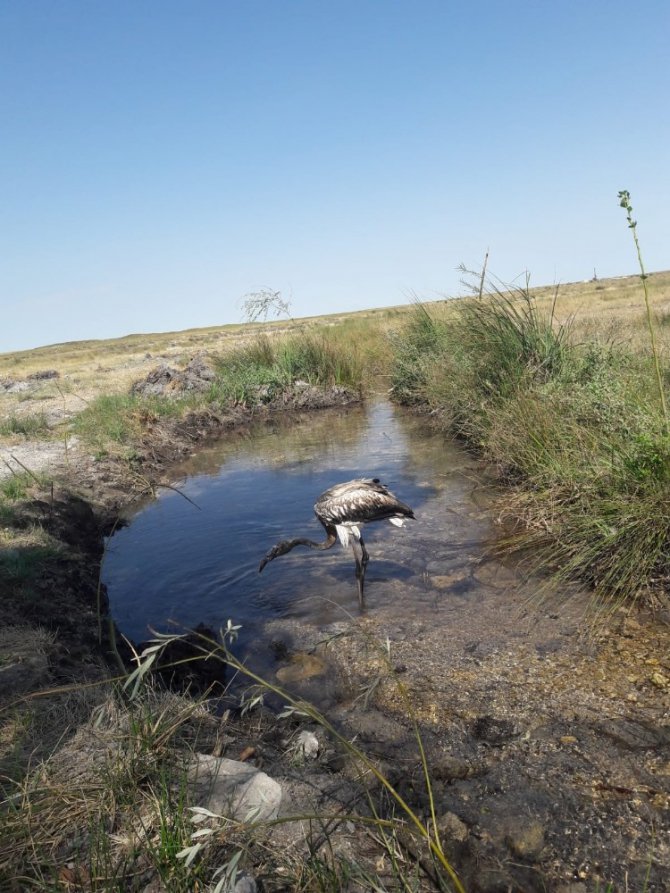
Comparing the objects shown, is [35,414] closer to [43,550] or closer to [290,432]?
[290,432]

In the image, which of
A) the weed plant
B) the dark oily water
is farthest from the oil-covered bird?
the weed plant

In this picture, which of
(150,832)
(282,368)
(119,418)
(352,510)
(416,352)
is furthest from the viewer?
(282,368)

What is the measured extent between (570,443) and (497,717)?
10.1ft

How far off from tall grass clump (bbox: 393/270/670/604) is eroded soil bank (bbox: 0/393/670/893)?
0.42 m

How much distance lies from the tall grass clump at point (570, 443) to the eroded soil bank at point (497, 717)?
0.42 meters

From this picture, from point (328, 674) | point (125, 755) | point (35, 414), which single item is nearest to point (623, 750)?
point (328, 674)

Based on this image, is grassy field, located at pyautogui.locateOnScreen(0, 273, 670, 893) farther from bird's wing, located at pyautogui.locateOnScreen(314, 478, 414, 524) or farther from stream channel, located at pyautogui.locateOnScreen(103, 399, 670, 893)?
bird's wing, located at pyautogui.locateOnScreen(314, 478, 414, 524)

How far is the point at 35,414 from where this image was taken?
44.1 feet

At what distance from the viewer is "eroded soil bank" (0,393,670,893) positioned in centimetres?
229

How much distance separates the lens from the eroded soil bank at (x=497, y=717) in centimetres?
229

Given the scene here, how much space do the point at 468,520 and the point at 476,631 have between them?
7.48 ft

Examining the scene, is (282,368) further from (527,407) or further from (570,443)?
(570,443)

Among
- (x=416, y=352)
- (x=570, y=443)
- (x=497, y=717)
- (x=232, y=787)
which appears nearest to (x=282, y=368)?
(x=416, y=352)

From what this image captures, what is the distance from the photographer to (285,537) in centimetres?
678
